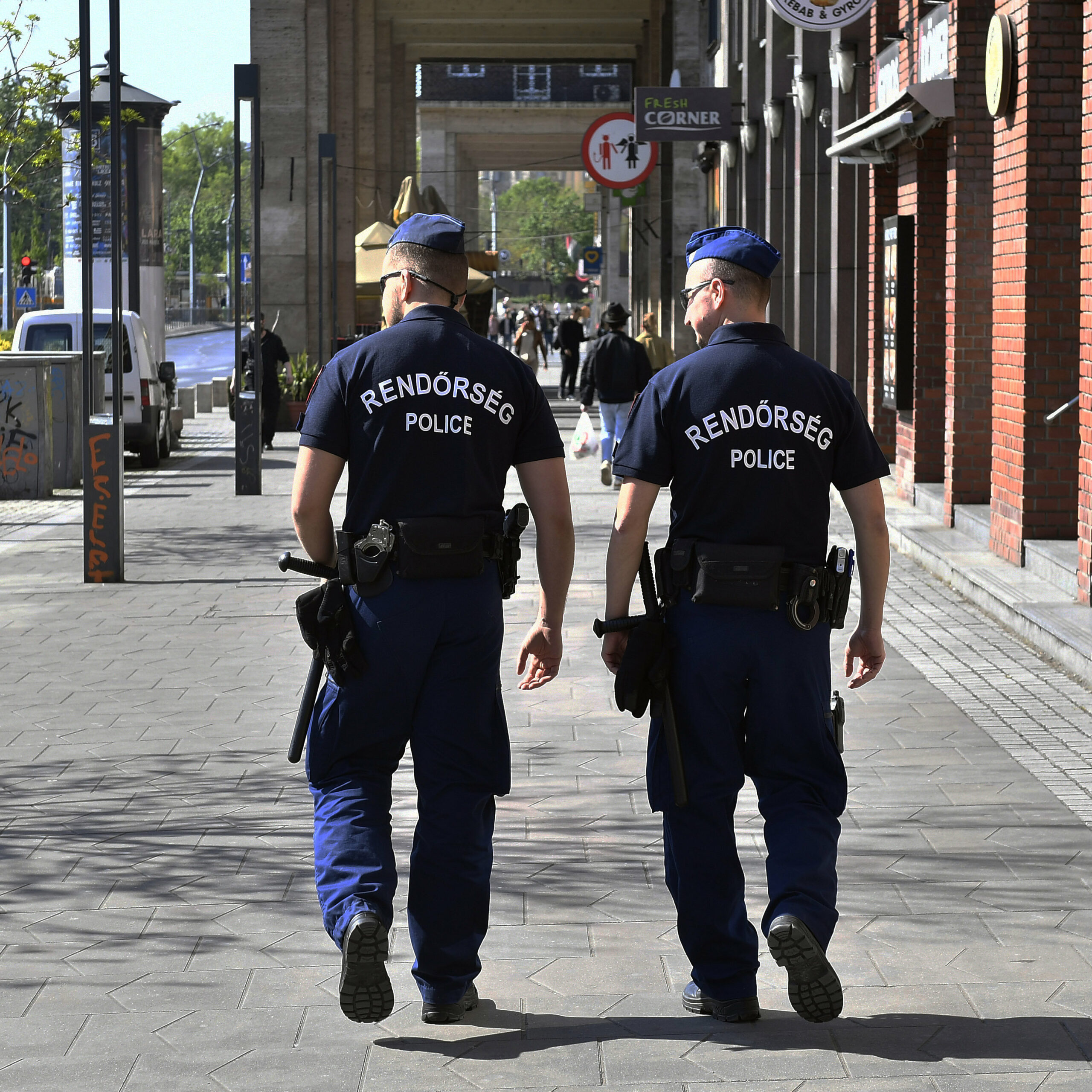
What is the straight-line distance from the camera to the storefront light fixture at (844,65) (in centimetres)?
1886

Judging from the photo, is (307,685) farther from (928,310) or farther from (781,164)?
(781,164)

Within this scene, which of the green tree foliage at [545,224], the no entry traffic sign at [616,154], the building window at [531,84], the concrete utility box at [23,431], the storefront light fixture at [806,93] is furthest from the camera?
the green tree foliage at [545,224]

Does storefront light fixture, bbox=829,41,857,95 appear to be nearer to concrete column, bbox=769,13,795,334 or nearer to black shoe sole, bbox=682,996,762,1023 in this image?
concrete column, bbox=769,13,795,334

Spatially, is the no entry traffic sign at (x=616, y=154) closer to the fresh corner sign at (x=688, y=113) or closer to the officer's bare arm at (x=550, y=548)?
the fresh corner sign at (x=688, y=113)

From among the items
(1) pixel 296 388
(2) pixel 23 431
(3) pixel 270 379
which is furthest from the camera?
(1) pixel 296 388

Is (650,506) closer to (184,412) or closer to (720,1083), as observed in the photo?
(720,1083)

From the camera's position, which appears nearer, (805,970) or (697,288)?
(805,970)

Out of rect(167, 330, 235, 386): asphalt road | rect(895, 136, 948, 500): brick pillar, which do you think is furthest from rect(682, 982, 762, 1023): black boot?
rect(167, 330, 235, 386): asphalt road

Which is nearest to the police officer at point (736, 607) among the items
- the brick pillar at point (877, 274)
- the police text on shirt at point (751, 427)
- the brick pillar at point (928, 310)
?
the police text on shirt at point (751, 427)

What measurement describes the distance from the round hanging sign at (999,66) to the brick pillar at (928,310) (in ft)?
9.84

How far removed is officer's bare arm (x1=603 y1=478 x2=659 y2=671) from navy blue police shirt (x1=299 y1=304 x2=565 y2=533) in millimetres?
Result: 217

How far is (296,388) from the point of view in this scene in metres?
28.0

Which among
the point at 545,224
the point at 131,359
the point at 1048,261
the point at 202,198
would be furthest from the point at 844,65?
the point at 202,198

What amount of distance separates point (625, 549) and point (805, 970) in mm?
1049
